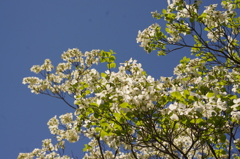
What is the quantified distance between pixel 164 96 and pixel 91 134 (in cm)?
488

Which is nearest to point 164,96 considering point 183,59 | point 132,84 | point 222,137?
point 132,84

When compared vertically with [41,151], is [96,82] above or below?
below

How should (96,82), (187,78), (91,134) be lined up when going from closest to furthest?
1. (96,82)
2. (187,78)
3. (91,134)

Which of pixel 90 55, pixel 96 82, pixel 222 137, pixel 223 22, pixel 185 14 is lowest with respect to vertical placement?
pixel 222 137

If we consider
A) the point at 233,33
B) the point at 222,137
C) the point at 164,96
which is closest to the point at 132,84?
the point at 164,96

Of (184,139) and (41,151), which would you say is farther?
(41,151)

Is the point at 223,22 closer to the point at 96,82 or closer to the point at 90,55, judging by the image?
the point at 96,82

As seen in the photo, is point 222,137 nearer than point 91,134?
Yes

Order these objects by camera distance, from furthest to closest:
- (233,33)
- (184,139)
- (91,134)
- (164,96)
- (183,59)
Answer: (184,139)
(91,134)
(233,33)
(183,59)
(164,96)

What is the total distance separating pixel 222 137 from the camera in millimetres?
3902

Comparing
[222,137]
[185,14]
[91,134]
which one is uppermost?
[185,14]

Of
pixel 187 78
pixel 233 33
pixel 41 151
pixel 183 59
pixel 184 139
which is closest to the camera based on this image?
pixel 187 78

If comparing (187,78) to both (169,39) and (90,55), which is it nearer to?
(169,39)

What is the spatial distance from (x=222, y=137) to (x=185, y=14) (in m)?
3.61
